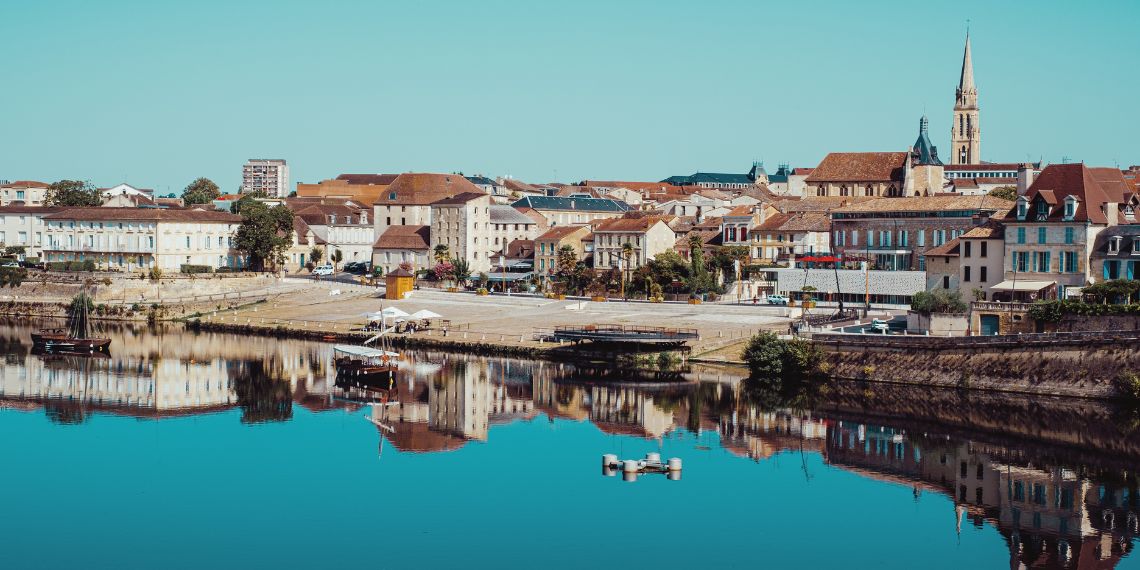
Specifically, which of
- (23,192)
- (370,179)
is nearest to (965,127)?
(370,179)

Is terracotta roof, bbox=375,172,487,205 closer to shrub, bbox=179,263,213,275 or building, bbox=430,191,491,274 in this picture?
building, bbox=430,191,491,274

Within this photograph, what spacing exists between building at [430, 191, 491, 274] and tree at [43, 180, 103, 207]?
42.3 metres

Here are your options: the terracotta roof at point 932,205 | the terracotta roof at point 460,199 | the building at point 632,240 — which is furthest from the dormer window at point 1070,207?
the terracotta roof at point 460,199

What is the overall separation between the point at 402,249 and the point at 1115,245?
2471 inches

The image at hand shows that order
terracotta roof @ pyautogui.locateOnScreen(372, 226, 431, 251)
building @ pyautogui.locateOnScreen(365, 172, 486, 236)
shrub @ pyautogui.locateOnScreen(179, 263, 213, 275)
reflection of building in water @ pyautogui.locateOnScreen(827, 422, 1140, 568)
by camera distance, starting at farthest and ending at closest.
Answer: building @ pyautogui.locateOnScreen(365, 172, 486, 236) < terracotta roof @ pyautogui.locateOnScreen(372, 226, 431, 251) < shrub @ pyautogui.locateOnScreen(179, 263, 213, 275) < reflection of building in water @ pyautogui.locateOnScreen(827, 422, 1140, 568)

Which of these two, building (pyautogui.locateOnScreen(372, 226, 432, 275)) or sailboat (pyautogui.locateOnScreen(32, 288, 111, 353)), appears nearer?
sailboat (pyautogui.locateOnScreen(32, 288, 111, 353))

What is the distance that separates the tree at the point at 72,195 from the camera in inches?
5246

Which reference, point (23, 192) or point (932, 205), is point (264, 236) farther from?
point (23, 192)

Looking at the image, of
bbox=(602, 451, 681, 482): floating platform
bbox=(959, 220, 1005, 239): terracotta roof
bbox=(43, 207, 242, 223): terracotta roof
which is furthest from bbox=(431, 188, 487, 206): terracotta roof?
bbox=(602, 451, 681, 482): floating platform

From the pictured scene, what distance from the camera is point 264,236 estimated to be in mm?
103500

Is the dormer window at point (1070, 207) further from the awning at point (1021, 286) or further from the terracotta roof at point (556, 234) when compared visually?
the terracotta roof at point (556, 234)

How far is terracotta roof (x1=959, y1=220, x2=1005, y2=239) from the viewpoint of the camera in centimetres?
6656

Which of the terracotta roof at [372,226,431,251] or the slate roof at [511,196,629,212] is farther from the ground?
the slate roof at [511,196,629,212]

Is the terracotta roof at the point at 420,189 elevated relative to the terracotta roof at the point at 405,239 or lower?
elevated
